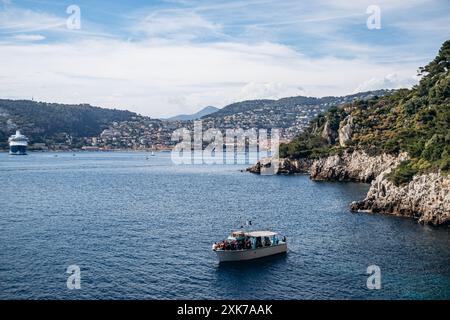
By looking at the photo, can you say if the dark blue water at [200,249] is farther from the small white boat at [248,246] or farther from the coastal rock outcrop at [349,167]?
the coastal rock outcrop at [349,167]

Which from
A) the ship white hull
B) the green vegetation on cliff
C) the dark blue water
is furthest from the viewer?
the green vegetation on cliff

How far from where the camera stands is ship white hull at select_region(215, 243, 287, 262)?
47.2 meters

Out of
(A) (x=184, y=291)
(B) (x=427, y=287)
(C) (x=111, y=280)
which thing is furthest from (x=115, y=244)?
(B) (x=427, y=287)

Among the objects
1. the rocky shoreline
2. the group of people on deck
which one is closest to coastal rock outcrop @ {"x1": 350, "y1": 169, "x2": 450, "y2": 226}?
the rocky shoreline

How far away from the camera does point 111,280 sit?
40.9 m

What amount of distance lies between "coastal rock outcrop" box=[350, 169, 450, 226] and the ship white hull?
21422 mm

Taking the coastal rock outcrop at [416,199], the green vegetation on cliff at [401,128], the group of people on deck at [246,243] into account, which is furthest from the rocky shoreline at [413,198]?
the group of people on deck at [246,243]

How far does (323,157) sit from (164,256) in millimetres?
87847

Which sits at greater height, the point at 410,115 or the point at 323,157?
the point at 410,115

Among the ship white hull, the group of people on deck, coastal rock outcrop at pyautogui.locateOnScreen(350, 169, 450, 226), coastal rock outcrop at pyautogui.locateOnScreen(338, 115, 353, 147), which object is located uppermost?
coastal rock outcrop at pyautogui.locateOnScreen(338, 115, 353, 147)

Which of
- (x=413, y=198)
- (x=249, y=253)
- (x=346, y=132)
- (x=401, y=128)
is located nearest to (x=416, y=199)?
(x=413, y=198)

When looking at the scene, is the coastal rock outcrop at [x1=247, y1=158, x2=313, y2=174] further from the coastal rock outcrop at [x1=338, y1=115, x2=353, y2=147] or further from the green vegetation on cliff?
the coastal rock outcrop at [x1=338, y1=115, x2=353, y2=147]
